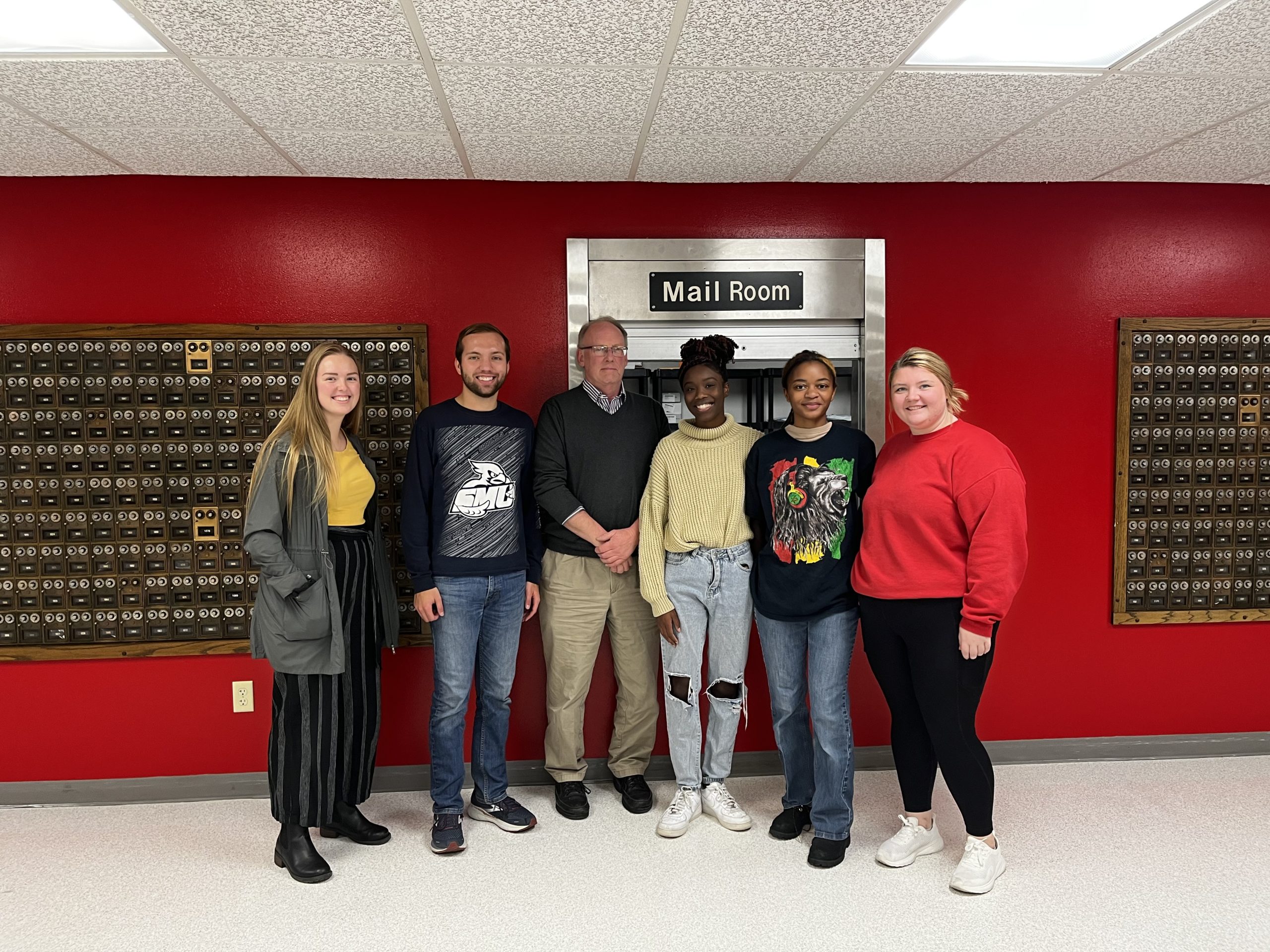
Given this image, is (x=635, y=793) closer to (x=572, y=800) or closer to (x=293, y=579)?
(x=572, y=800)

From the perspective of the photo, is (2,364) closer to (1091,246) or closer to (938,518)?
(938,518)

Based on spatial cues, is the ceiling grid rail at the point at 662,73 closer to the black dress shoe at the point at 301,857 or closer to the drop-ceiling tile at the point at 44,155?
the drop-ceiling tile at the point at 44,155

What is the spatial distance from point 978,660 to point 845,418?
3.81 feet

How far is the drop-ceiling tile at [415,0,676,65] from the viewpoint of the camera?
176cm

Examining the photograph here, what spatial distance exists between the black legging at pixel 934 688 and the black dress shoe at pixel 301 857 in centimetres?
178

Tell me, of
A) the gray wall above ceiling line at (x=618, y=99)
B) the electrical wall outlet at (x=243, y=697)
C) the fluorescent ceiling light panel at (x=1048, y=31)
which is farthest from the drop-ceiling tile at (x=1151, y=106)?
the electrical wall outlet at (x=243, y=697)

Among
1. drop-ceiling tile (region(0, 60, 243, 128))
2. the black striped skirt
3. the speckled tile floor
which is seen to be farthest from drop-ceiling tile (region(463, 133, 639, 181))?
the speckled tile floor

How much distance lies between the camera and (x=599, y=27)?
6.11 feet

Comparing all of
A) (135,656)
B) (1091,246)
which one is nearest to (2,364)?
(135,656)

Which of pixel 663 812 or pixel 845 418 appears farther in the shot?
pixel 845 418

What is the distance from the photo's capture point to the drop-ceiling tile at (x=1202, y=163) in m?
2.75

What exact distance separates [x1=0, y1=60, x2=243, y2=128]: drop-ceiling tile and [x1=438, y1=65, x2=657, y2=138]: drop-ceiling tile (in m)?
0.67

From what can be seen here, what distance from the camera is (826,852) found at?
98.9 inches

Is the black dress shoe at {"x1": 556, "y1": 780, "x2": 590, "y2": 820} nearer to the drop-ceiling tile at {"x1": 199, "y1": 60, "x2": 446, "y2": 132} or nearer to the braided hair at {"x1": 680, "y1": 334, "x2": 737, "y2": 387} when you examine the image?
the braided hair at {"x1": 680, "y1": 334, "x2": 737, "y2": 387}
